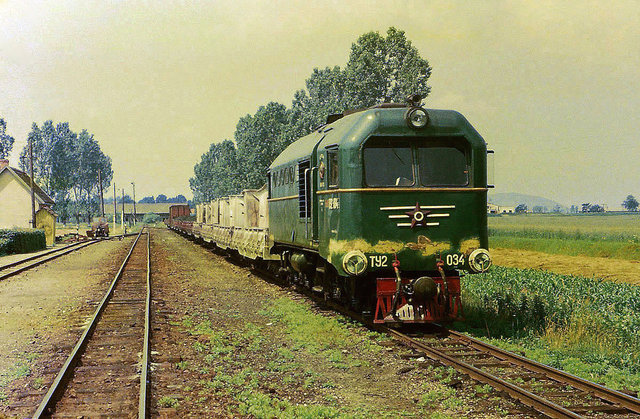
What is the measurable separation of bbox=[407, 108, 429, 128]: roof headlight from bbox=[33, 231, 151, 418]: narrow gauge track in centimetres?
577

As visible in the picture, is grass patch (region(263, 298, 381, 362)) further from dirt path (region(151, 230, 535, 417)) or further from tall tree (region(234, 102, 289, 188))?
tall tree (region(234, 102, 289, 188))

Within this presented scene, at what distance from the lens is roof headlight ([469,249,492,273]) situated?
10.4 m

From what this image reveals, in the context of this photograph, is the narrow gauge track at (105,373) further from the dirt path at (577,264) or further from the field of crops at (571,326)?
the dirt path at (577,264)

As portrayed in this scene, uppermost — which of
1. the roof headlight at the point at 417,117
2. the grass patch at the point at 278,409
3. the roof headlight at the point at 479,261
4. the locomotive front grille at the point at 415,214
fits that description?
the roof headlight at the point at 417,117

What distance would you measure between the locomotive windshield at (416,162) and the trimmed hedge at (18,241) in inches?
1227

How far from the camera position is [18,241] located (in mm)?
36281

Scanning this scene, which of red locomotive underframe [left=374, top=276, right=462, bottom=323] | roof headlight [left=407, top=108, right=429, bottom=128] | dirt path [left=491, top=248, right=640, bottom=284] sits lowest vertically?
dirt path [left=491, top=248, right=640, bottom=284]

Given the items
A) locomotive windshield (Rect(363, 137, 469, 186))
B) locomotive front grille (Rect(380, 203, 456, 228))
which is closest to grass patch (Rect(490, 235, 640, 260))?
locomotive windshield (Rect(363, 137, 469, 186))

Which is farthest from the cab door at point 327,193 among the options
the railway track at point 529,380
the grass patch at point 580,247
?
the grass patch at point 580,247

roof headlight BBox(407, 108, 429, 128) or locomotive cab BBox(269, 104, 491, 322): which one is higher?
roof headlight BBox(407, 108, 429, 128)

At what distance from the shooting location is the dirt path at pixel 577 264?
23484mm

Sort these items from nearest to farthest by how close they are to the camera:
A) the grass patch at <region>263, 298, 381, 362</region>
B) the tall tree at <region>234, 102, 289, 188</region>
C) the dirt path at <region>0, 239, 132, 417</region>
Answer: the dirt path at <region>0, 239, 132, 417</region> < the grass patch at <region>263, 298, 381, 362</region> < the tall tree at <region>234, 102, 289, 188</region>

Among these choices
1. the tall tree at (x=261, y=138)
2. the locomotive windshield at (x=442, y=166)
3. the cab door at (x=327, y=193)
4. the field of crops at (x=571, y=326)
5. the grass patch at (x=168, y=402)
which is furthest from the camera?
the tall tree at (x=261, y=138)

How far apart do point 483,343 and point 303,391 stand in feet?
10.4
